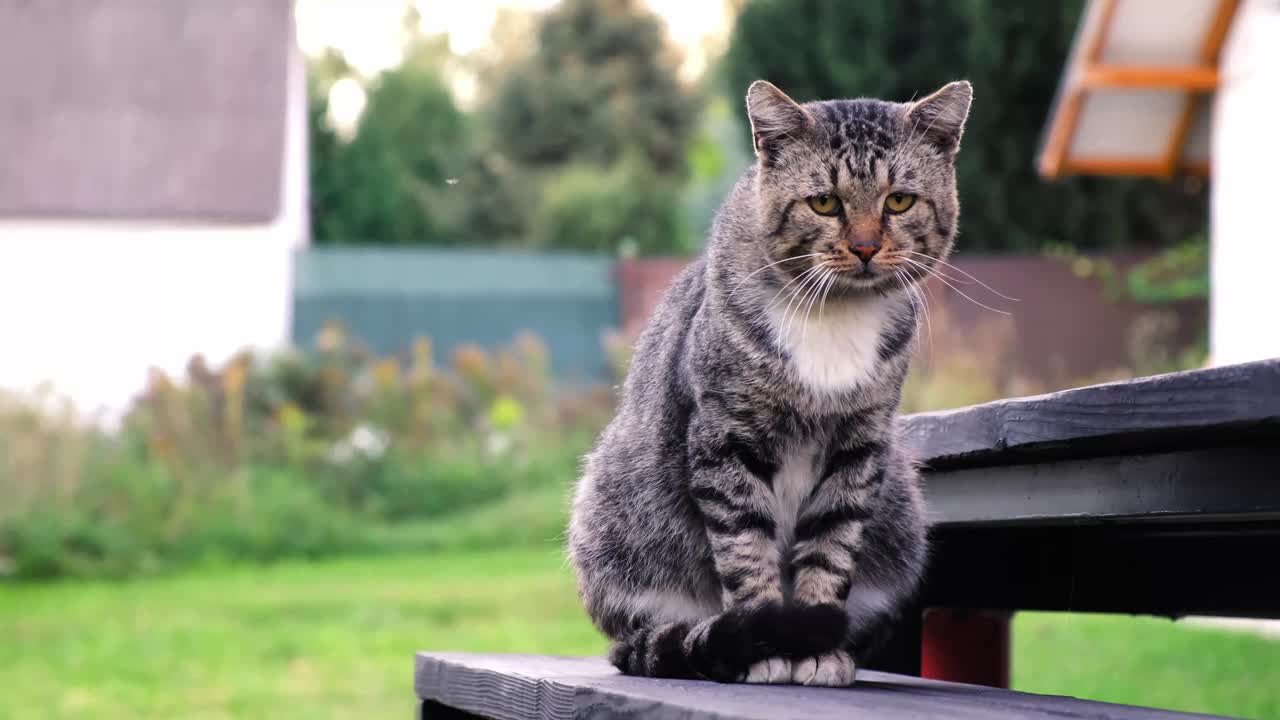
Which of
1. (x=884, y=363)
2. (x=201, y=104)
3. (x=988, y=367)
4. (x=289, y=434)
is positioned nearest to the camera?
(x=884, y=363)

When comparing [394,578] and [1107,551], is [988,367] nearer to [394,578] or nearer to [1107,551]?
[394,578]

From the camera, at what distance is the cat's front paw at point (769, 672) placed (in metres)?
1.46

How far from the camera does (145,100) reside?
37.4 feet

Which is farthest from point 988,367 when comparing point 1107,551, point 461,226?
point 461,226

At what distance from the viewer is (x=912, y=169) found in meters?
1.66

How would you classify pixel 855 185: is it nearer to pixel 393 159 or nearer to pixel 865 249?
pixel 865 249

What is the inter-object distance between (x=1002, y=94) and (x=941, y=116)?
10.8 meters

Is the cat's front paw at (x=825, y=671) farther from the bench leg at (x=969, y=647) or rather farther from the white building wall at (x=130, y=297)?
the white building wall at (x=130, y=297)

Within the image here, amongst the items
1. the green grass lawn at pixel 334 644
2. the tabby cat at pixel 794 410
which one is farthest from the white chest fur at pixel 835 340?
Answer: the green grass lawn at pixel 334 644

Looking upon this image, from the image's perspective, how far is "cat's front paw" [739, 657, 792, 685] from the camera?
1456 mm

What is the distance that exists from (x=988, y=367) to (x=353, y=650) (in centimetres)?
451

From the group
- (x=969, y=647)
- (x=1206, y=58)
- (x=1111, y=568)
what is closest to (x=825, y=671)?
(x=1111, y=568)

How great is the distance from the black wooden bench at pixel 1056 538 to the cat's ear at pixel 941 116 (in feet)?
1.11

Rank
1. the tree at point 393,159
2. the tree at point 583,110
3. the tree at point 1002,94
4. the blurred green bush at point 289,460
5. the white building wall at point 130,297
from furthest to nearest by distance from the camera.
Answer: the tree at point 583,110 → the tree at point 393,159 → the tree at point 1002,94 → the white building wall at point 130,297 → the blurred green bush at point 289,460
